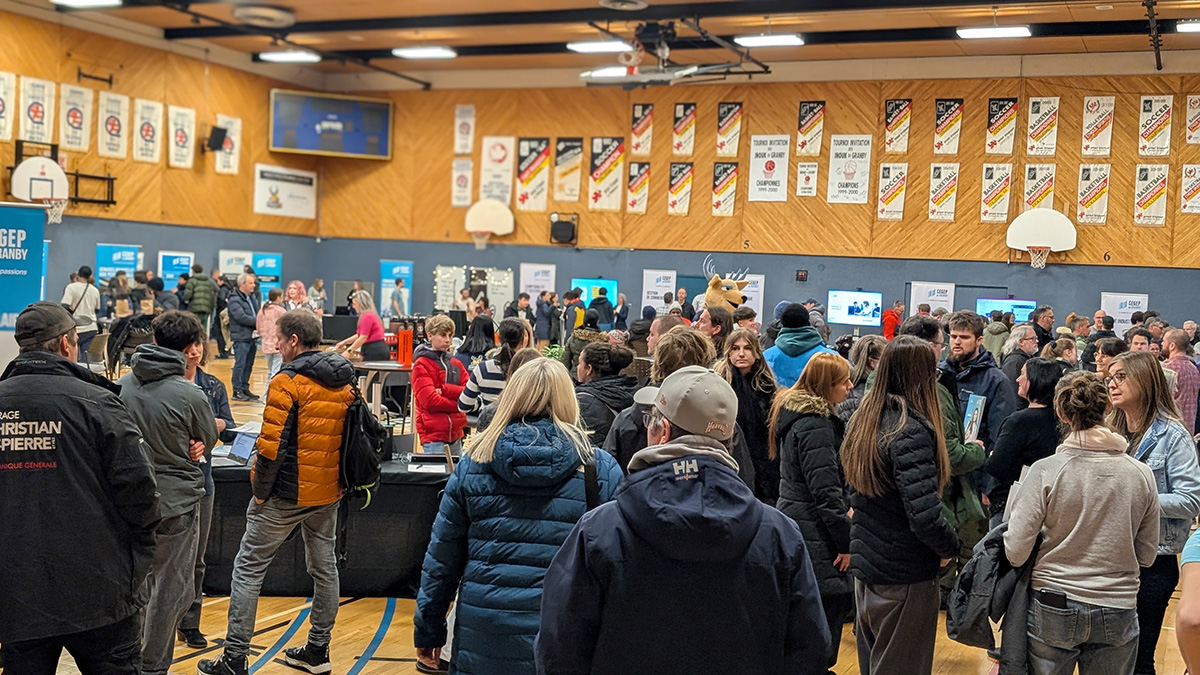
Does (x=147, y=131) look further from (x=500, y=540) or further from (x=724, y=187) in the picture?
(x=500, y=540)

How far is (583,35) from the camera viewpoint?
67.6ft

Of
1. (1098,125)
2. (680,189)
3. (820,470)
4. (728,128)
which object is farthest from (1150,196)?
(820,470)

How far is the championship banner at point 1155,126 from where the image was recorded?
734 inches

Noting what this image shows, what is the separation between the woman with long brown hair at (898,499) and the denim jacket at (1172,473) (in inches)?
40.4

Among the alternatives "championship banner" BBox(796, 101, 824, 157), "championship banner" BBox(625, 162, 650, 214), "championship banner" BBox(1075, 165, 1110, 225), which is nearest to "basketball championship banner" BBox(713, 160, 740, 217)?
"championship banner" BBox(796, 101, 824, 157)

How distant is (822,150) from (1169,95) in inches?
243

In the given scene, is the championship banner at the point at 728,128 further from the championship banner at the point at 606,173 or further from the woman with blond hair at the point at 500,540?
the woman with blond hair at the point at 500,540

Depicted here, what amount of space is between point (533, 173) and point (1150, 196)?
40.9 ft

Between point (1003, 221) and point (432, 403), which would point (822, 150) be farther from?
point (432, 403)

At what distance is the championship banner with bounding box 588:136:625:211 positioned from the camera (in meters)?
23.1

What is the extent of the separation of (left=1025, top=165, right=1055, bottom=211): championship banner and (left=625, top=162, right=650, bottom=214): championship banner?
762 centimetres

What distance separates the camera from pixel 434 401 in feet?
22.9

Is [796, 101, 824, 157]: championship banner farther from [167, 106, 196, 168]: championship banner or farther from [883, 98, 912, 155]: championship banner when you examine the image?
[167, 106, 196, 168]: championship banner

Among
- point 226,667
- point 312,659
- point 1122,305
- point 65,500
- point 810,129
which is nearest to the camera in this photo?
point 65,500
